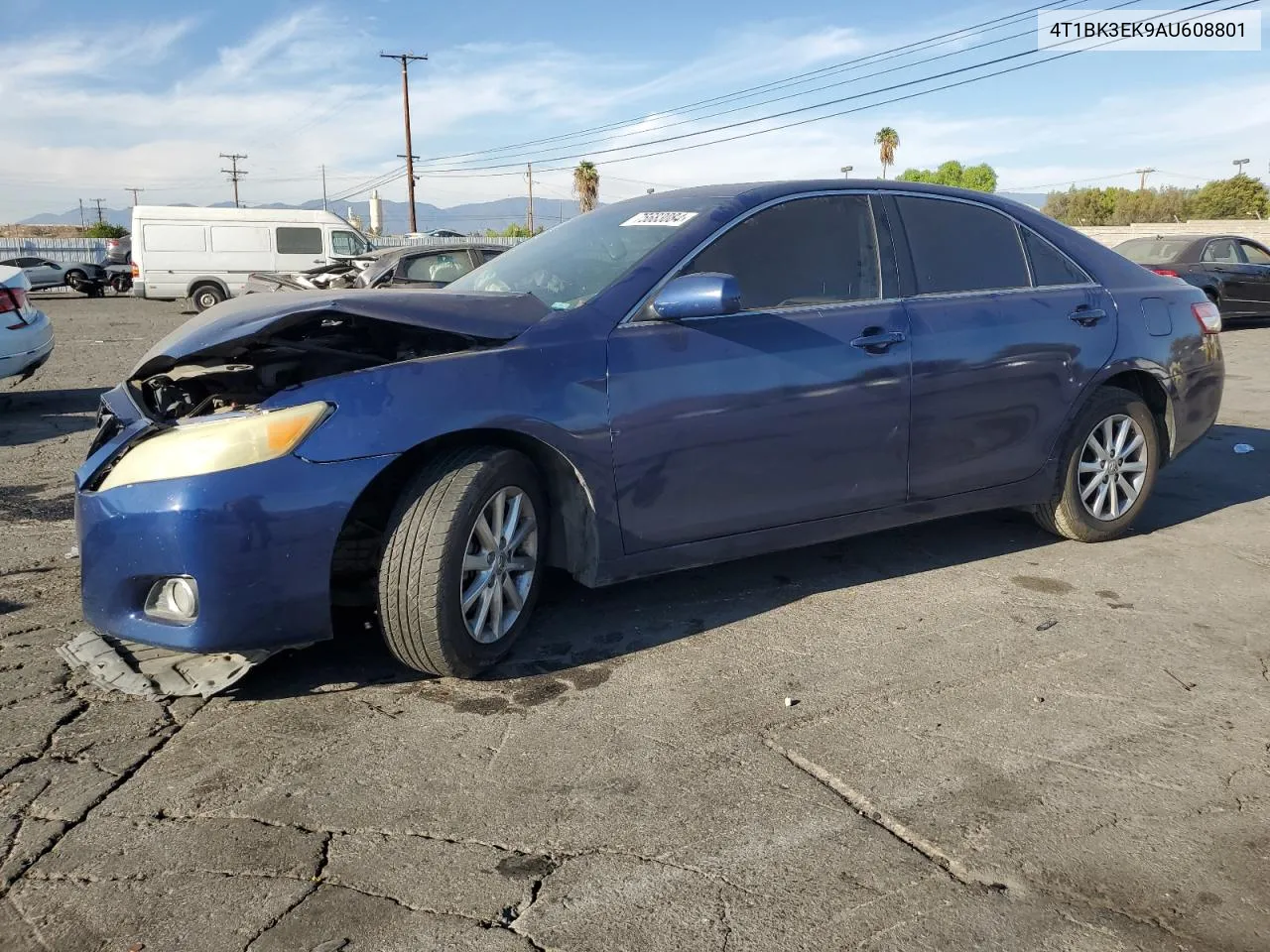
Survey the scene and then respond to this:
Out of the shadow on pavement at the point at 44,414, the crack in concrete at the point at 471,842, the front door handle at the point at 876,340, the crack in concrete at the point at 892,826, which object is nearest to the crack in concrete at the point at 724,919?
the crack in concrete at the point at 471,842

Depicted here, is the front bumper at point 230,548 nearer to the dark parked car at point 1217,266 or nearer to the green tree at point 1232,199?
the dark parked car at point 1217,266

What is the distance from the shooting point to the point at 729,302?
3488 millimetres

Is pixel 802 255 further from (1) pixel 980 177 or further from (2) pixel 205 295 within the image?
(1) pixel 980 177

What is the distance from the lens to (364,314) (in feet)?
10.5

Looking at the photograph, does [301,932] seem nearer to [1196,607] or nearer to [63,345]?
[1196,607]

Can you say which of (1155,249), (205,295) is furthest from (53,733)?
(205,295)

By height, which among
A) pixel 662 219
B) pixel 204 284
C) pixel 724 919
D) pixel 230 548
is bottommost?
pixel 724 919

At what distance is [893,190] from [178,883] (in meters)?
3.62

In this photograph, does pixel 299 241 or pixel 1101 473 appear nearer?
pixel 1101 473

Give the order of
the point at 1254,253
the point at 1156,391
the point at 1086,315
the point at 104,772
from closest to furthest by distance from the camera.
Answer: the point at 104,772
the point at 1086,315
the point at 1156,391
the point at 1254,253

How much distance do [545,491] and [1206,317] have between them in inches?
146

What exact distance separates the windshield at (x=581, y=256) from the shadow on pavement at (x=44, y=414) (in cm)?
497

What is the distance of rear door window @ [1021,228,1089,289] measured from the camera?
4656mm

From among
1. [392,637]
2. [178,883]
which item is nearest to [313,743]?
[392,637]
